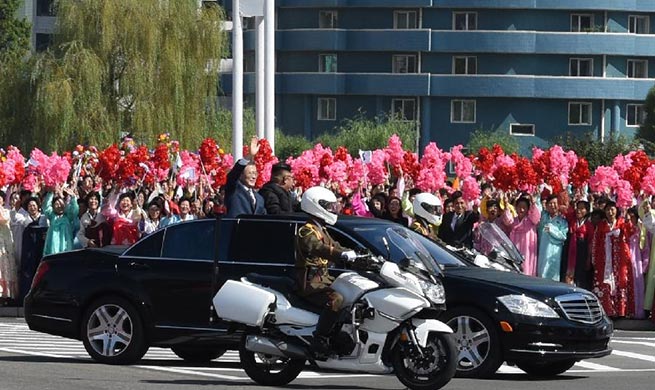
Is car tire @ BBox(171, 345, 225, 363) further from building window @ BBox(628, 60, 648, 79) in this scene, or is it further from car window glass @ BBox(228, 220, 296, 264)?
building window @ BBox(628, 60, 648, 79)

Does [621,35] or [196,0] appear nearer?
[196,0]

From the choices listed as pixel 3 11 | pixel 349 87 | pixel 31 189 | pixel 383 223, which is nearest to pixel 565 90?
pixel 349 87

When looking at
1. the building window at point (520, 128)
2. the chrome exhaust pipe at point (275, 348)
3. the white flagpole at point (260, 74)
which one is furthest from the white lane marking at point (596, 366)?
the building window at point (520, 128)

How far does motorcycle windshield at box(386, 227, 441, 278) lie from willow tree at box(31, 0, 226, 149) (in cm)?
3648

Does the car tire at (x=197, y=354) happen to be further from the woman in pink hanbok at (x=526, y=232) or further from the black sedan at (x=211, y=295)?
the woman in pink hanbok at (x=526, y=232)

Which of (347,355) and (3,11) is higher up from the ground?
(3,11)

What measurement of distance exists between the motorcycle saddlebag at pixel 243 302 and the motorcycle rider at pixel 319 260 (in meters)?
0.32

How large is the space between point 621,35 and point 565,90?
4.11 metres

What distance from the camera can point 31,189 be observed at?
103ft

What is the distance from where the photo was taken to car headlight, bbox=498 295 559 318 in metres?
17.0

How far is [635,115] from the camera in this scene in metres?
104

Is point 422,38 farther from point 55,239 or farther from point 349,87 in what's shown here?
point 55,239

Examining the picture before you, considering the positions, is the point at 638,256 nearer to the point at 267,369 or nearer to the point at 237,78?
the point at 237,78

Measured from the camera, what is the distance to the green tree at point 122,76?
53.6 meters
